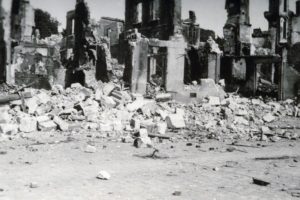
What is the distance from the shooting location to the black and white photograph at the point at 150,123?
5645 mm

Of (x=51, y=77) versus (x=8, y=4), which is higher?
(x=8, y=4)

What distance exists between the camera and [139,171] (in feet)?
21.4

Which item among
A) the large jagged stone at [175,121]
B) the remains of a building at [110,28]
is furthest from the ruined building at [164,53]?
the remains of a building at [110,28]

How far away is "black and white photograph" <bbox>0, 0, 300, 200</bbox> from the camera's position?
5645 millimetres

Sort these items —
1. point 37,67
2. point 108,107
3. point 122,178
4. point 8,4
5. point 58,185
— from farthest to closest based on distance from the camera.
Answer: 1. point 37,67
2. point 8,4
3. point 108,107
4. point 122,178
5. point 58,185

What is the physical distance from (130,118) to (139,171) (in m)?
6.11

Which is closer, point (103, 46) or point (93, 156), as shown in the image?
point (93, 156)

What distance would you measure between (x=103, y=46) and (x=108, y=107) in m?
8.55

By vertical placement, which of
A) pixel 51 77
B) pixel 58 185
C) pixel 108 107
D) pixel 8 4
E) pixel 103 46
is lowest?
pixel 58 185

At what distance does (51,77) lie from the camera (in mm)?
24125

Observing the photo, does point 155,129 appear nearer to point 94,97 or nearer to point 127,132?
point 127,132

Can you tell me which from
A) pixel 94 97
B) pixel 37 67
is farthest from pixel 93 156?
pixel 37 67

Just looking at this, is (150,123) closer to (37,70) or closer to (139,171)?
(139,171)

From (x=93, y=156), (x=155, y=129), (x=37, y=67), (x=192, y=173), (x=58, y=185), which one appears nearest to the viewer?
(x=58, y=185)
